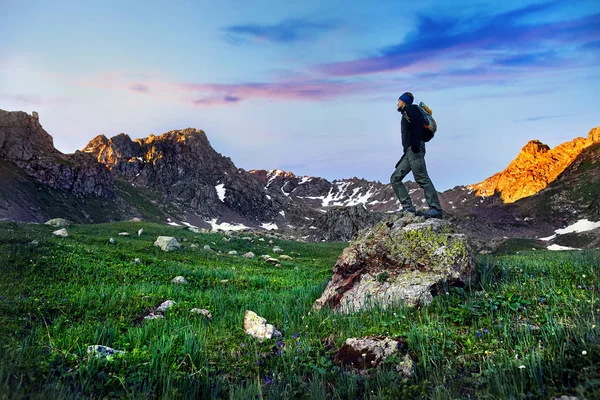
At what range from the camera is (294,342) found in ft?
19.6

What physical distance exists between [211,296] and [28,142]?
20092cm

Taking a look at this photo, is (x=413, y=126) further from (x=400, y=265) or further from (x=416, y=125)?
(x=400, y=265)

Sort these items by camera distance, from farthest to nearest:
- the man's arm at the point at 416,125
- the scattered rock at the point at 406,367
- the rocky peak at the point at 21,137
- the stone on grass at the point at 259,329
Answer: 1. the rocky peak at the point at 21,137
2. the man's arm at the point at 416,125
3. the stone on grass at the point at 259,329
4. the scattered rock at the point at 406,367

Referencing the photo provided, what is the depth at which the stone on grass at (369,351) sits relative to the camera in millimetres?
5027

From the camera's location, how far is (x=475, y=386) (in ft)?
12.8

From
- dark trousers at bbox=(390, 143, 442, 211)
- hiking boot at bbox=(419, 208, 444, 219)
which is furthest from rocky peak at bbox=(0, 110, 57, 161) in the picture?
hiking boot at bbox=(419, 208, 444, 219)

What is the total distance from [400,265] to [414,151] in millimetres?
3455

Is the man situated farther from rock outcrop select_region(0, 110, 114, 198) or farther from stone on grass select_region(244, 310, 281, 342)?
rock outcrop select_region(0, 110, 114, 198)

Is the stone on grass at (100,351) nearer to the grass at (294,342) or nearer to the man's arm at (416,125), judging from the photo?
the grass at (294,342)

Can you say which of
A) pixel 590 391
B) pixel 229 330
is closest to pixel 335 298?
pixel 229 330

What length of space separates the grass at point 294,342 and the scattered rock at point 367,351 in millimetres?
178

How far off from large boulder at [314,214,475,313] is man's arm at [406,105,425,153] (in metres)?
2.13

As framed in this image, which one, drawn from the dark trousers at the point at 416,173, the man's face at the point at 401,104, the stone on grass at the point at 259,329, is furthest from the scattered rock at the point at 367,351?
the man's face at the point at 401,104

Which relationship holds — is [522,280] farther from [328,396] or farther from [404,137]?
[328,396]
